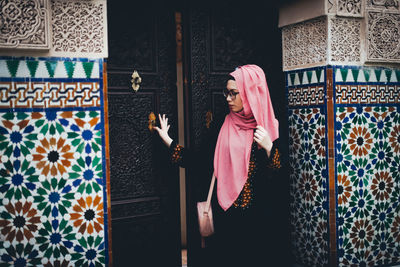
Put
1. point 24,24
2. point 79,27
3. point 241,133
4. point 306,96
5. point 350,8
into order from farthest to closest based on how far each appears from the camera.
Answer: point 306,96, point 350,8, point 241,133, point 79,27, point 24,24

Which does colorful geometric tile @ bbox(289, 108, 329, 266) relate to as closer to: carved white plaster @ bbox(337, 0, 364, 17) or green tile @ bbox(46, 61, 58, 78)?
carved white plaster @ bbox(337, 0, 364, 17)

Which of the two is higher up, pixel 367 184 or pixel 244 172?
pixel 244 172

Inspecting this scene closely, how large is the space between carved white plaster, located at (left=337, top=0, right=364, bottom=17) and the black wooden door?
37 centimetres

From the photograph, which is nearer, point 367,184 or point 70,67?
point 70,67

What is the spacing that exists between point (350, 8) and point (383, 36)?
238 millimetres

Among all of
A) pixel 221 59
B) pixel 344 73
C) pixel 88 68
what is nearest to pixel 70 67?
pixel 88 68

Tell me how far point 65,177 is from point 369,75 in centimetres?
156

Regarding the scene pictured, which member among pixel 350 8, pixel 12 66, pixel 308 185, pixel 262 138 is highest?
pixel 350 8

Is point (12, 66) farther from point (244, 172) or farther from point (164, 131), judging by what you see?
point (244, 172)

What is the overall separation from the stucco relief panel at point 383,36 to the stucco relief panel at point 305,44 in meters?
0.24

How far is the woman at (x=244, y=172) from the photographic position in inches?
69.8

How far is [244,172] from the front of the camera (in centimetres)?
177

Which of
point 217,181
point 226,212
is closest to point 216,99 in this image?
point 217,181

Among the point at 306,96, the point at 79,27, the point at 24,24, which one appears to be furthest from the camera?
the point at 306,96
